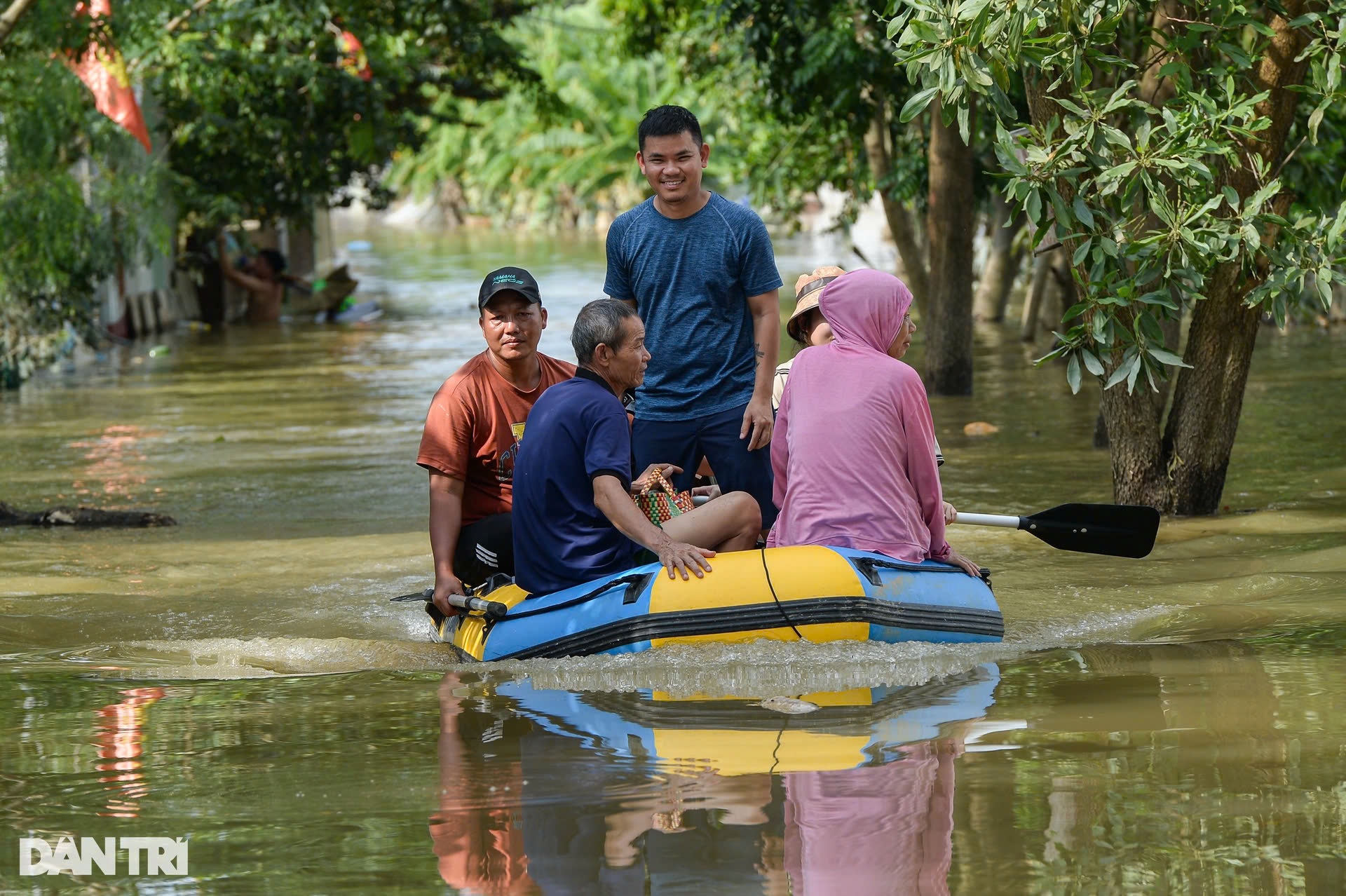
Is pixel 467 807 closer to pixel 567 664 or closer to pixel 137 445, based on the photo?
pixel 567 664

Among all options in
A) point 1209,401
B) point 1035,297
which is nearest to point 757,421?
point 1209,401

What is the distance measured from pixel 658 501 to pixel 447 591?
2.84 feet

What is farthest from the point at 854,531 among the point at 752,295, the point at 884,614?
the point at 752,295

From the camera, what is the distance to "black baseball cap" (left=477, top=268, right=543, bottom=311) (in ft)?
20.9

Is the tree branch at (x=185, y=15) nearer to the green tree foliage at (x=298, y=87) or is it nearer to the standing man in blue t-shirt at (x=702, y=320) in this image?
the green tree foliage at (x=298, y=87)

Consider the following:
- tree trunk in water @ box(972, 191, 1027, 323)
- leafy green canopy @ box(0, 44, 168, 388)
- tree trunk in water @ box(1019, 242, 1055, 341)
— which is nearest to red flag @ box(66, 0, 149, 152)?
leafy green canopy @ box(0, 44, 168, 388)

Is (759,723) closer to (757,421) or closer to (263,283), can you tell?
(757,421)

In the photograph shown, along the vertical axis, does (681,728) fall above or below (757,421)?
below

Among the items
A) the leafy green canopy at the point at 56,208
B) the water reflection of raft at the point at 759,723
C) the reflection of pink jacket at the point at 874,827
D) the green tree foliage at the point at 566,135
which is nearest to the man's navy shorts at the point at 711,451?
the water reflection of raft at the point at 759,723

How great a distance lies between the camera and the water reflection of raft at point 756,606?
5766 mm

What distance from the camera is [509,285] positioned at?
20.8ft

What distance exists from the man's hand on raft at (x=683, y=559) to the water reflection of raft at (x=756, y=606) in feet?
0.11

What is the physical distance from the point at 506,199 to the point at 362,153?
29300mm

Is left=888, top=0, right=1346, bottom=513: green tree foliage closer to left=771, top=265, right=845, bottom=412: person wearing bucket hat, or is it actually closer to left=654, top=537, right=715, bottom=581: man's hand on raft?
left=771, top=265, right=845, bottom=412: person wearing bucket hat
